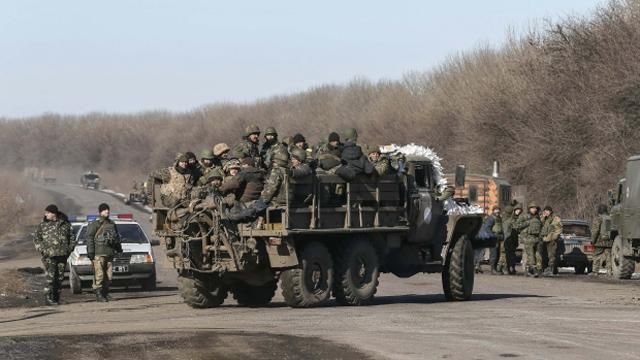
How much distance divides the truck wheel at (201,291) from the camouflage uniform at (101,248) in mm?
3549

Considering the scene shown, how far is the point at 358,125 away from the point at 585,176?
56541mm

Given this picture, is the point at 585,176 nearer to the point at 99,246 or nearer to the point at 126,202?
the point at 99,246

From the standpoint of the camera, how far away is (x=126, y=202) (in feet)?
323

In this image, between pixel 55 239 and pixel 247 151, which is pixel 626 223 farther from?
pixel 55 239

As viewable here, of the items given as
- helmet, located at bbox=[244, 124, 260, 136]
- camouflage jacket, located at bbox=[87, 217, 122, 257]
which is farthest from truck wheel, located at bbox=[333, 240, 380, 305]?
camouflage jacket, located at bbox=[87, 217, 122, 257]

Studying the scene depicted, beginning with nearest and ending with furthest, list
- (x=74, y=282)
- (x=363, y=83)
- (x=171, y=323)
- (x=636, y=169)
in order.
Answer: (x=171, y=323) → (x=74, y=282) → (x=636, y=169) → (x=363, y=83)

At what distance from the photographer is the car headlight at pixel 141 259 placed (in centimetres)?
2794

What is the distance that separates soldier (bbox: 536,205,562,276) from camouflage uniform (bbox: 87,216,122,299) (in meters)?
12.7

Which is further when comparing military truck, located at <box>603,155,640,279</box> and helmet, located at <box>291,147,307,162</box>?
military truck, located at <box>603,155,640,279</box>

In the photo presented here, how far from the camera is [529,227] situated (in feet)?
110

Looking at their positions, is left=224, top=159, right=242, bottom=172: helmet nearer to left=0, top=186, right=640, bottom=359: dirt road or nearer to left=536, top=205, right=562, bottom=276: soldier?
left=0, top=186, right=640, bottom=359: dirt road

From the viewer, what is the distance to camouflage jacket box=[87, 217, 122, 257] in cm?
2423

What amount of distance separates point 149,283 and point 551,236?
1047 cm

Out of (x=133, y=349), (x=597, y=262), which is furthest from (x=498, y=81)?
(x=133, y=349)
